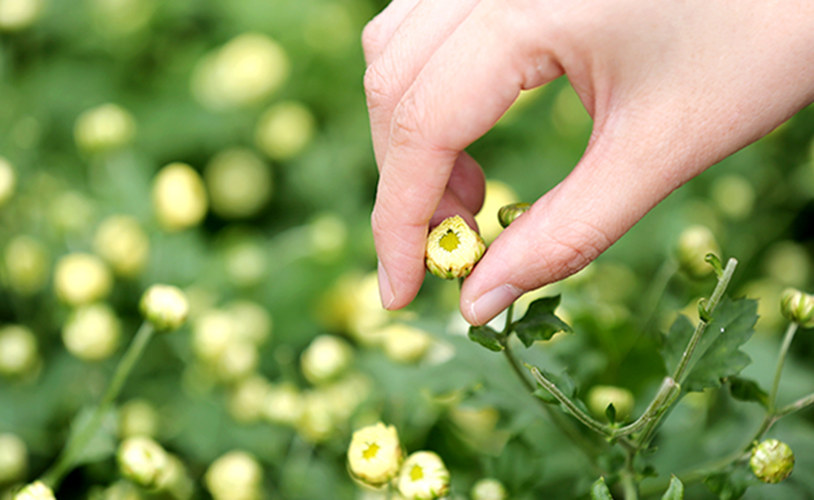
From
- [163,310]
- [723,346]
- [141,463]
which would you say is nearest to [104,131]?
[163,310]

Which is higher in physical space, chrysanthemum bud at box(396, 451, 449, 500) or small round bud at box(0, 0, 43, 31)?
small round bud at box(0, 0, 43, 31)

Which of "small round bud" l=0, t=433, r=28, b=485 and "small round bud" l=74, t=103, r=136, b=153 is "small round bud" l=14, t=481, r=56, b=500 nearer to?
"small round bud" l=0, t=433, r=28, b=485

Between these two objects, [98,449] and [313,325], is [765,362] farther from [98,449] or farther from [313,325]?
[98,449]

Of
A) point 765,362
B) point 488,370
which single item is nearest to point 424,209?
point 488,370

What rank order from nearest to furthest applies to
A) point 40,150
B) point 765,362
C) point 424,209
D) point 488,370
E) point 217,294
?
point 424,209, point 488,370, point 765,362, point 217,294, point 40,150

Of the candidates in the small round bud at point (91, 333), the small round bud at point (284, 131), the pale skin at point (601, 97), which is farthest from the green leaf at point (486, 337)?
the small round bud at point (284, 131)

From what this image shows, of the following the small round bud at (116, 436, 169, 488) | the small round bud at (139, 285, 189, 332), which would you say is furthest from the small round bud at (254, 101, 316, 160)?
the small round bud at (116, 436, 169, 488)
